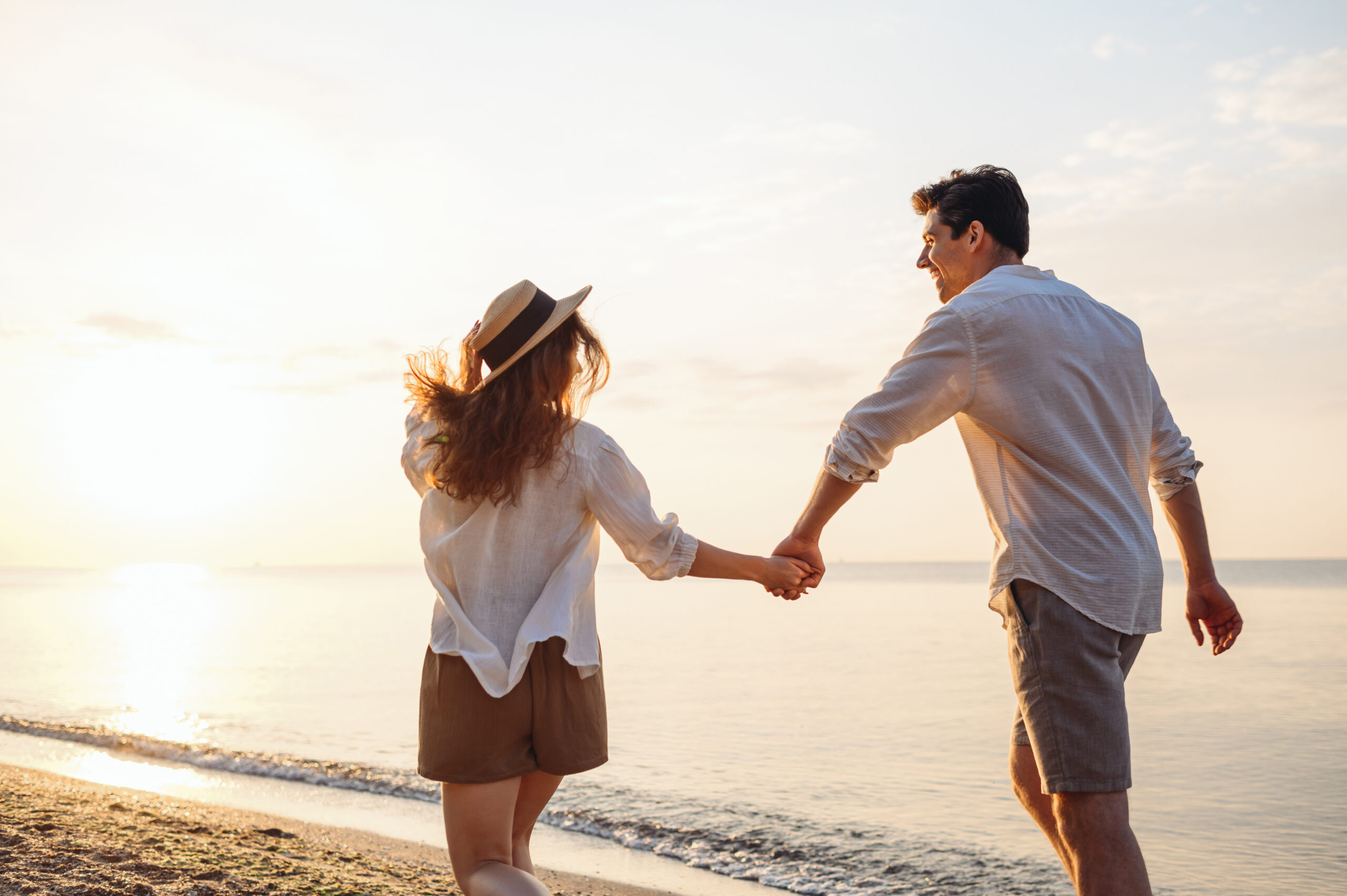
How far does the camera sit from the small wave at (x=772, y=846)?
17.9 feet

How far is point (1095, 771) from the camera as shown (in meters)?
2.00

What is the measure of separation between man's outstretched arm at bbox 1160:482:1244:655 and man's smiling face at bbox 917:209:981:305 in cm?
77

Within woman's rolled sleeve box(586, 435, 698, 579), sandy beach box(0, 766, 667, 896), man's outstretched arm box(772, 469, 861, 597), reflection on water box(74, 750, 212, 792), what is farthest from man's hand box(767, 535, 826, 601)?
reflection on water box(74, 750, 212, 792)

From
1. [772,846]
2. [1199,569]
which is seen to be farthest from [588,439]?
[772,846]

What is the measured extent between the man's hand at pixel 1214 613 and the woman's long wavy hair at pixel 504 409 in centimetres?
161

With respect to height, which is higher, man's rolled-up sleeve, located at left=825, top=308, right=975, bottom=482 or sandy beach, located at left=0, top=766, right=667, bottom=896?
man's rolled-up sleeve, located at left=825, top=308, right=975, bottom=482

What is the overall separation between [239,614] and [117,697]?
27.0 m

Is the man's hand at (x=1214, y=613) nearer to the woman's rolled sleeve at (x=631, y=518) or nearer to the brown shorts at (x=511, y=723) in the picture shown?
the woman's rolled sleeve at (x=631, y=518)

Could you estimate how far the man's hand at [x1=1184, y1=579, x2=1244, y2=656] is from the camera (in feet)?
8.27

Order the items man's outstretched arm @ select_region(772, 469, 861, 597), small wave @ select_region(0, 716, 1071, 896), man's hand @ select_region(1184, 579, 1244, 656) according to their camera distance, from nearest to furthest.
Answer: man's outstretched arm @ select_region(772, 469, 861, 597), man's hand @ select_region(1184, 579, 1244, 656), small wave @ select_region(0, 716, 1071, 896)

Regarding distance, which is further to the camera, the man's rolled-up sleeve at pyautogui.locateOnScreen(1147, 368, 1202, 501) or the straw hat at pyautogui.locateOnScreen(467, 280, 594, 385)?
the man's rolled-up sleeve at pyautogui.locateOnScreen(1147, 368, 1202, 501)

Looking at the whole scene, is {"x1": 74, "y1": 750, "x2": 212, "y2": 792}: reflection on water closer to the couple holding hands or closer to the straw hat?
the couple holding hands

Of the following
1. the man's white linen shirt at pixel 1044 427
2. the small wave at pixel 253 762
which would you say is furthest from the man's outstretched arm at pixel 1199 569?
the small wave at pixel 253 762

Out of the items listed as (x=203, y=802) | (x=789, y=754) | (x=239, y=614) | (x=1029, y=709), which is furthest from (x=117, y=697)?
(x=239, y=614)
